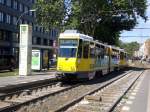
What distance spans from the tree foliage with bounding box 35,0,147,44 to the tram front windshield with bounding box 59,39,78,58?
1171 inches

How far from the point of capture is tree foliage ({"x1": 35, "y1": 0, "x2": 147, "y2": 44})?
58312mm

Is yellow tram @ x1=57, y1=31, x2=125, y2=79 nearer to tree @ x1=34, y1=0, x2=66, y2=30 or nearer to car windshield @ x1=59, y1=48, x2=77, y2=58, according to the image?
car windshield @ x1=59, y1=48, x2=77, y2=58

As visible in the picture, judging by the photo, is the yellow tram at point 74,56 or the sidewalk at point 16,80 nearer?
the sidewalk at point 16,80

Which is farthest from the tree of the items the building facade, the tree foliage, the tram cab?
the tram cab

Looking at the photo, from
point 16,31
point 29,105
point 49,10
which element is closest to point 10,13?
point 16,31

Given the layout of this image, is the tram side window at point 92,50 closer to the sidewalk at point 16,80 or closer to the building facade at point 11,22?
the sidewalk at point 16,80

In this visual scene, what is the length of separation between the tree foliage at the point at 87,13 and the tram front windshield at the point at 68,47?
29.8m

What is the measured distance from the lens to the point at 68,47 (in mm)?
26953

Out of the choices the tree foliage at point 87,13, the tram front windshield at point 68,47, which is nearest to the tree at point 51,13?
the tree foliage at point 87,13

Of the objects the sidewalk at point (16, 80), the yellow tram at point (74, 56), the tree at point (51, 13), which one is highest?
the tree at point (51, 13)

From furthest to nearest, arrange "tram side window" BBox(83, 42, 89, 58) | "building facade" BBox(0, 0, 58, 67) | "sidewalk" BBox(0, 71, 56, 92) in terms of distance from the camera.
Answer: "building facade" BBox(0, 0, 58, 67) < "tram side window" BBox(83, 42, 89, 58) < "sidewalk" BBox(0, 71, 56, 92)

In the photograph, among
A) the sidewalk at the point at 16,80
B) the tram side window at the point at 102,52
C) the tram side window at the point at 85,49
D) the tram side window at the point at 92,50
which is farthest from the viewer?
the tram side window at the point at 102,52

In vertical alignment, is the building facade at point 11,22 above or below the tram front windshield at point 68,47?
above

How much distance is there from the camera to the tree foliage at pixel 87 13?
58312 mm
